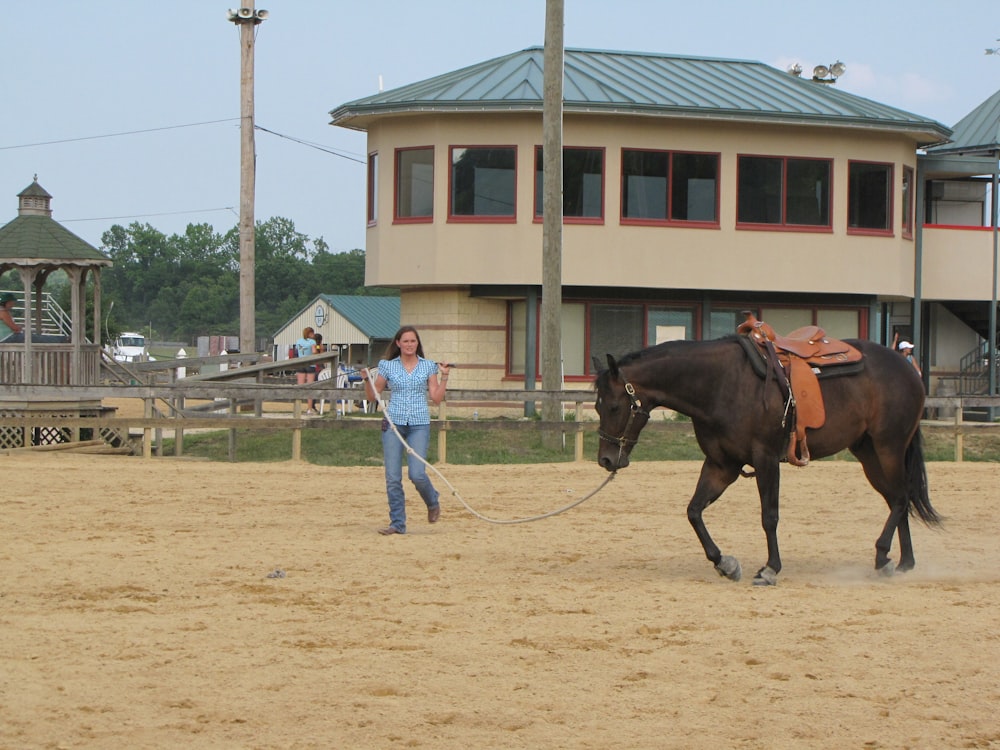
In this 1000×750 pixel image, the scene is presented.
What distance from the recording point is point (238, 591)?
29.0 ft

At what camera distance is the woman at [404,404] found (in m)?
11.6

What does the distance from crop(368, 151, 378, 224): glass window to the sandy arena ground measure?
13.7 meters

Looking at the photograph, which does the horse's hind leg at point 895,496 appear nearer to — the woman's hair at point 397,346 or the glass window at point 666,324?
the woman's hair at point 397,346

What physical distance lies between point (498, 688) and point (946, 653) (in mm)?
2591

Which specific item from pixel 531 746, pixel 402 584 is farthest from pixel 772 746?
pixel 402 584

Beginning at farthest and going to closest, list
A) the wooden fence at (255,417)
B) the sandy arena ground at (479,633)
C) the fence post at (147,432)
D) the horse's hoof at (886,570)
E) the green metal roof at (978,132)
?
the green metal roof at (978,132) → the fence post at (147,432) → the wooden fence at (255,417) → the horse's hoof at (886,570) → the sandy arena ground at (479,633)

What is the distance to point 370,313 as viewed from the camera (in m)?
54.8

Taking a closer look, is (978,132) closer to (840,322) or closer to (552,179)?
(840,322)

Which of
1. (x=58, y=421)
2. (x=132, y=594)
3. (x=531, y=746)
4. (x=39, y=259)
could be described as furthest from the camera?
(x=39, y=259)

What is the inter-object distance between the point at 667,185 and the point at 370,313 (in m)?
30.7

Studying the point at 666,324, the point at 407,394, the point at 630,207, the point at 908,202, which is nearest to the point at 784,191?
the point at 630,207

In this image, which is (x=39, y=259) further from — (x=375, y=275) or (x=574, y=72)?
(x=574, y=72)

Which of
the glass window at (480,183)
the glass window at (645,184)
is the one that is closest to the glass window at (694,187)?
the glass window at (645,184)

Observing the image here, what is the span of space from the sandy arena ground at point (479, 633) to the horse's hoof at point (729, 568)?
0.16 meters
